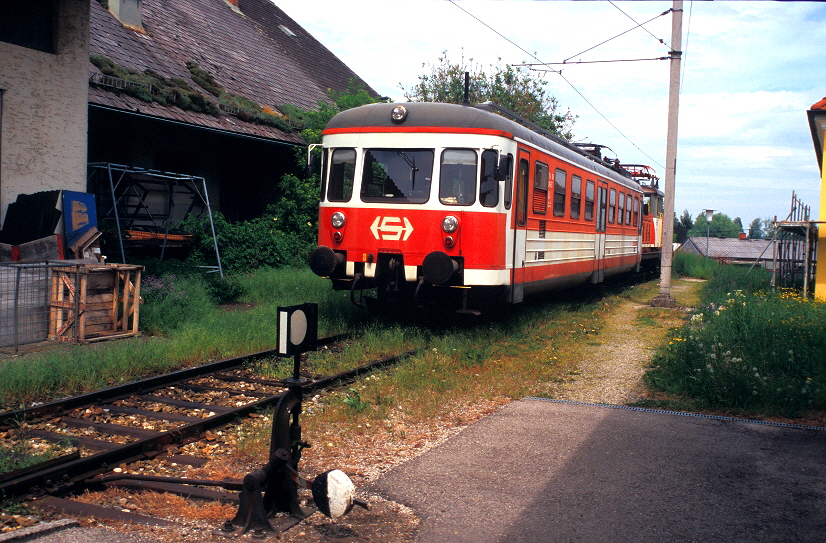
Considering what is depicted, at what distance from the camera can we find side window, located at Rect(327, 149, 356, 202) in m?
10.4

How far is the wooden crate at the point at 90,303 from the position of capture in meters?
9.34

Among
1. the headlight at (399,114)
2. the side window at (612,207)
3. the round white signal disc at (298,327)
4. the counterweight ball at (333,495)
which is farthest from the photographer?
the side window at (612,207)

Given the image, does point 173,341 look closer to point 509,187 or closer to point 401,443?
point 401,443

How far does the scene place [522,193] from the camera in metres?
10.7

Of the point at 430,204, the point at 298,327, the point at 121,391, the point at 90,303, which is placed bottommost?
the point at 121,391

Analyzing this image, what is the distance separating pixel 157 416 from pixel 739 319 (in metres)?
7.29

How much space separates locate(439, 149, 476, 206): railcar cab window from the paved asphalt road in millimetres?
3875

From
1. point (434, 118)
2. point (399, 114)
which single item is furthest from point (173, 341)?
point (434, 118)

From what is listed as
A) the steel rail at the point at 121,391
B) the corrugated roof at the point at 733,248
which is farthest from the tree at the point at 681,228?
the steel rail at the point at 121,391

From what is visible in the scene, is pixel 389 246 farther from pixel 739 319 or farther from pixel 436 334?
pixel 739 319

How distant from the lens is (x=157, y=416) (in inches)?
252

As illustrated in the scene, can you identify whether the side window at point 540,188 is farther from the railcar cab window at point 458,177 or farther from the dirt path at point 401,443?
the dirt path at point 401,443

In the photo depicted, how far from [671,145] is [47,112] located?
1204 centimetres

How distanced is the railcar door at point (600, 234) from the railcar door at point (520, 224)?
507 centimetres
